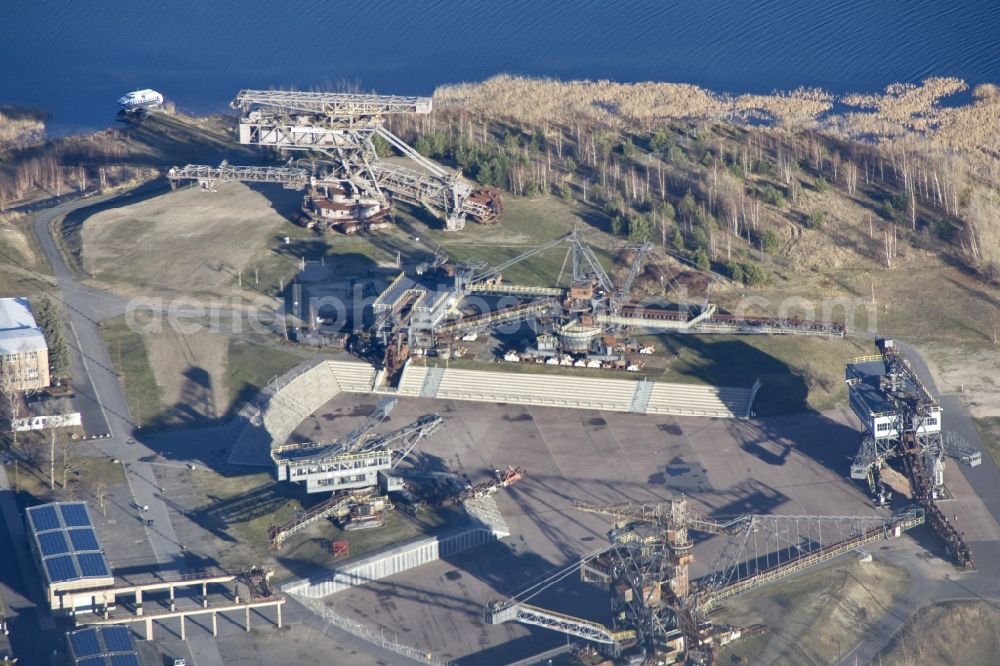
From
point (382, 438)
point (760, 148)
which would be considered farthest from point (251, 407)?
point (760, 148)

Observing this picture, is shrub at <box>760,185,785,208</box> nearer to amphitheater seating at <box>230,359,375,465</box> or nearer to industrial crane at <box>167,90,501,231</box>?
industrial crane at <box>167,90,501,231</box>

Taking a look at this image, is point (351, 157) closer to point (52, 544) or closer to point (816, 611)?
point (52, 544)

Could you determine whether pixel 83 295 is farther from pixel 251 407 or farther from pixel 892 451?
pixel 892 451

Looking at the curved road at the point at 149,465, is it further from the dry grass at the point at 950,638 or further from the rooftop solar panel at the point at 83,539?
the rooftop solar panel at the point at 83,539

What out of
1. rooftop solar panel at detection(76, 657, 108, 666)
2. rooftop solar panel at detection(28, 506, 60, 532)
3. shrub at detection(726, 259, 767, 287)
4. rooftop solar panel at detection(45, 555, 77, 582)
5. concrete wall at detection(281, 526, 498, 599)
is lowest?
rooftop solar panel at detection(76, 657, 108, 666)

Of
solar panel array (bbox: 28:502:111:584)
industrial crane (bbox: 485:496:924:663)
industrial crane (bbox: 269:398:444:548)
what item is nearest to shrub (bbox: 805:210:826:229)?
industrial crane (bbox: 485:496:924:663)

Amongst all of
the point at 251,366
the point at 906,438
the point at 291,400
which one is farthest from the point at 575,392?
the point at 906,438
